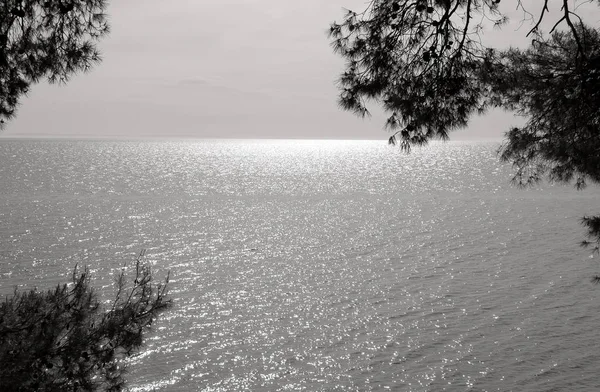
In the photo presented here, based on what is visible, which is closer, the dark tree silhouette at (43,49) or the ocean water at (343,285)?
the dark tree silhouette at (43,49)

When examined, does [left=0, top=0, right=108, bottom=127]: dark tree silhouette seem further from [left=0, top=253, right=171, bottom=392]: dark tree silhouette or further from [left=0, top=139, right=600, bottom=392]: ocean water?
[left=0, top=139, right=600, bottom=392]: ocean water

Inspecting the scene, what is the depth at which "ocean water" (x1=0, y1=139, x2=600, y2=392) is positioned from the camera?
15.7m

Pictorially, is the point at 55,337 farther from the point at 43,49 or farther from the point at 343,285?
the point at 343,285

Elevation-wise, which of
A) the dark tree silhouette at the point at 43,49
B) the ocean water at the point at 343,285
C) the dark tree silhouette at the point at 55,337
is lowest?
the ocean water at the point at 343,285

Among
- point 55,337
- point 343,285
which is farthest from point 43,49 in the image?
point 343,285

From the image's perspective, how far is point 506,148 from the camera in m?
12.2

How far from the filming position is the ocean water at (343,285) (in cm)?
1570

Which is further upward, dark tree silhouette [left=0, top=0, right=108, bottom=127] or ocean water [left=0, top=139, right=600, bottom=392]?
dark tree silhouette [left=0, top=0, right=108, bottom=127]

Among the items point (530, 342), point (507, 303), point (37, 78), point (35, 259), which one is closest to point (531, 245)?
point (507, 303)

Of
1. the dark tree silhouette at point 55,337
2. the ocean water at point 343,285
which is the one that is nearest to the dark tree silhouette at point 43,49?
the dark tree silhouette at point 55,337

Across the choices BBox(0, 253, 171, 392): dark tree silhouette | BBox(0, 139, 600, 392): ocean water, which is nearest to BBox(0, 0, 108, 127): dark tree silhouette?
BBox(0, 253, 171, 392): dark tree silhouette

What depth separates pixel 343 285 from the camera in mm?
24609

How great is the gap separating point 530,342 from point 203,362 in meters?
9.90

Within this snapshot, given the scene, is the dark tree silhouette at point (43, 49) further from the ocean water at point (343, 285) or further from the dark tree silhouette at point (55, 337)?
the ocean water at point (343, 285)
